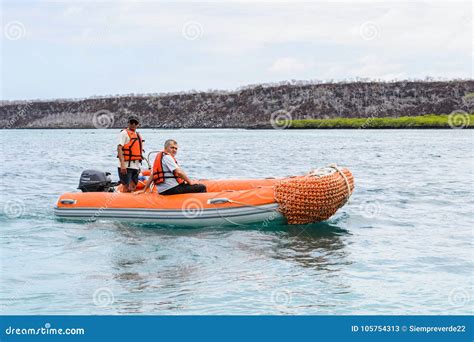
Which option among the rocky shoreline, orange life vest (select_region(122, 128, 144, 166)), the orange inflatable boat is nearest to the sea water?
the orange inflatable boat

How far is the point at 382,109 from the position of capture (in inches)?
3091

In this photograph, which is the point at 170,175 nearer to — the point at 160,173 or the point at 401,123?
the point at 160,173

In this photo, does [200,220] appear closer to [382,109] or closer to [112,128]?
[382,109]

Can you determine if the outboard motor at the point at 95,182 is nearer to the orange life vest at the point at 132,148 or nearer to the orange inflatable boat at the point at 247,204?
the orange inflatable boat at the point at 247,204

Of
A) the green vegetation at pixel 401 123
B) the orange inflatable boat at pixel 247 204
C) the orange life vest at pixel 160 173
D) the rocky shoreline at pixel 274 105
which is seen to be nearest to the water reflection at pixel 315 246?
the orange inflatable boat at pixel 247 204

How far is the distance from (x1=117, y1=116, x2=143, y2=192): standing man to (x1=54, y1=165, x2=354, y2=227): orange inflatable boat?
0.46m

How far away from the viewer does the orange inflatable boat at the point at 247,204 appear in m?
11.4

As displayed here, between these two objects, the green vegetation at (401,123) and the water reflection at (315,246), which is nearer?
the water reflection at (315,246)

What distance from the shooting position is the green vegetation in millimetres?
A: 59703

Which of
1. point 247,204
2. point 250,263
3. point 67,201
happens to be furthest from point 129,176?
point 250,263

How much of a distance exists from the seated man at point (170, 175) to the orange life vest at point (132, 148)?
0.60 m

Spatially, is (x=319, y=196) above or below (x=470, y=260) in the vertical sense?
above

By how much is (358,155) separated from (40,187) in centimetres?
1721
